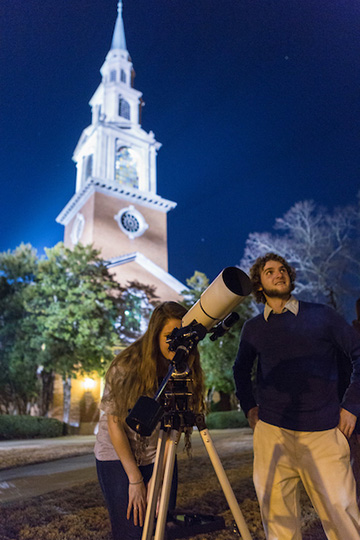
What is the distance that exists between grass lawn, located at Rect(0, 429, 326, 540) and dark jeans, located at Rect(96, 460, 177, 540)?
3.90ft

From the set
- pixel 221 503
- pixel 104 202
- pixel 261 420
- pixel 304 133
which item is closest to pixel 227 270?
pixel 261 420

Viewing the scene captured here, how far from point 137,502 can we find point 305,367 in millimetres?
1175

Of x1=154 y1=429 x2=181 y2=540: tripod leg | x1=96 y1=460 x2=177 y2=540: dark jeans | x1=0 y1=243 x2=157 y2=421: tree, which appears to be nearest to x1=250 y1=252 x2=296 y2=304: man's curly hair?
x1=154 y1=429 x2=181 y2=540: tripod leg

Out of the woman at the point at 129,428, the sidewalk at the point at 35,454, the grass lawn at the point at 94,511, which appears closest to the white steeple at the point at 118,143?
the sidewalk at the point at 35,454

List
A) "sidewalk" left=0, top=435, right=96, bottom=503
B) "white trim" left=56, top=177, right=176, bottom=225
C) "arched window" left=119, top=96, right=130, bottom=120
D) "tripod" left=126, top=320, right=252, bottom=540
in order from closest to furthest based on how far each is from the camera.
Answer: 1. "tripod" left=126, top=320, right=252, bottom=540
2. "sidewalk" left=0, top=435, right=96, bottom=503
3. "white trim" left=56, top=177, right=176, bottom=225
4. "arched window" left=119, top=96, right=130, bottom=120

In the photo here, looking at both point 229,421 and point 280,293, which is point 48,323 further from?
point 280,293

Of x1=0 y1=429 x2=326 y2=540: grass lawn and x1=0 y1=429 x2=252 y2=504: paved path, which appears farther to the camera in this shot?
x1=0 y1=429 x2=252 y2=504: paved path

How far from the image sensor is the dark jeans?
2.00 m

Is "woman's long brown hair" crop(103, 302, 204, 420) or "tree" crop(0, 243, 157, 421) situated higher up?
"tree" crop(0, 243, 157, 421)

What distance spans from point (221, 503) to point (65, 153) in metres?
35.6

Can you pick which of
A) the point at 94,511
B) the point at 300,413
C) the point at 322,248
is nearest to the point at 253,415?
the point at 300,413

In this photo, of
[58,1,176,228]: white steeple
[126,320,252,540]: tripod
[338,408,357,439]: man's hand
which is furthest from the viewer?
[58,1,176,228]: white steeple

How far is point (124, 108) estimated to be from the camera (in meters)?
28.0

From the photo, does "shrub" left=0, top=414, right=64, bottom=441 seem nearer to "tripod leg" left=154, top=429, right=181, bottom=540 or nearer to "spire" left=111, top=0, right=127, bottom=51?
"tripod leg" left=154, top=429, right=181, bottom=540
